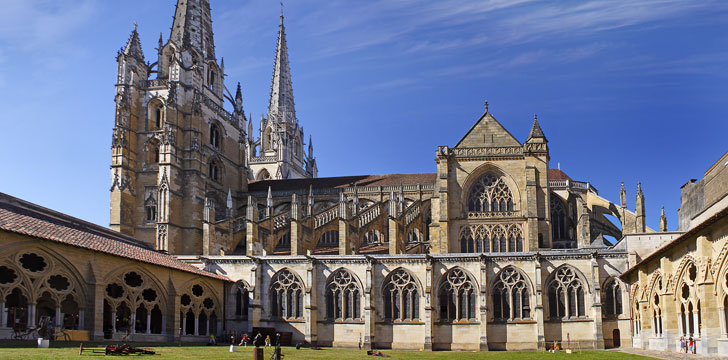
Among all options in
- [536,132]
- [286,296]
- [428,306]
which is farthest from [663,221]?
[286,296]

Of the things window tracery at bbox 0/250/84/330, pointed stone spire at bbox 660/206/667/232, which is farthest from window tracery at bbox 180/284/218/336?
pointed stone spire at bbox 660/206/667/232

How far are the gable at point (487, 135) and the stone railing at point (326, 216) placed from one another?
482 inches

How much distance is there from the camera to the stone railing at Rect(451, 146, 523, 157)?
5488 cm

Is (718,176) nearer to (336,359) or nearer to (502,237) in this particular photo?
(502,237)

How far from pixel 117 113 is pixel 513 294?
41.1m

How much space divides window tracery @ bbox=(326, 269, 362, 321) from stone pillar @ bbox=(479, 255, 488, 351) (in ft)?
22.2

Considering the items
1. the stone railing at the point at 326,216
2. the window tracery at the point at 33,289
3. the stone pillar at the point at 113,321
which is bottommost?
the stone pillar at the point at 113,321

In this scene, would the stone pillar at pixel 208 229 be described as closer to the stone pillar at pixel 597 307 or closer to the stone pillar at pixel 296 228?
the stone pillar at pixel 296 228

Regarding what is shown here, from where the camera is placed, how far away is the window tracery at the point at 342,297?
4234 cm

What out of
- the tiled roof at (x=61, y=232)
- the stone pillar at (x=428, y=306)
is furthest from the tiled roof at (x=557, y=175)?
the tiled roof at (x=61, y=232)

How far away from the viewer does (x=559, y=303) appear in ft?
133

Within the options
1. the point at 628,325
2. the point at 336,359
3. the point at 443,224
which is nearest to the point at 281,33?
the point at 443,224

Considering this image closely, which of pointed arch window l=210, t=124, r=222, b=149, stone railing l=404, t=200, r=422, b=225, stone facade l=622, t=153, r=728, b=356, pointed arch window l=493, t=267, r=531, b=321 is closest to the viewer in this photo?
stone facade l=622, t=153, r=728, b=356

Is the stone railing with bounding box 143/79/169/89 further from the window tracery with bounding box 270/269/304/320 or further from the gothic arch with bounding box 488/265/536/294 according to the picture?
the gothic arch with bounding box 488/265/536/294
